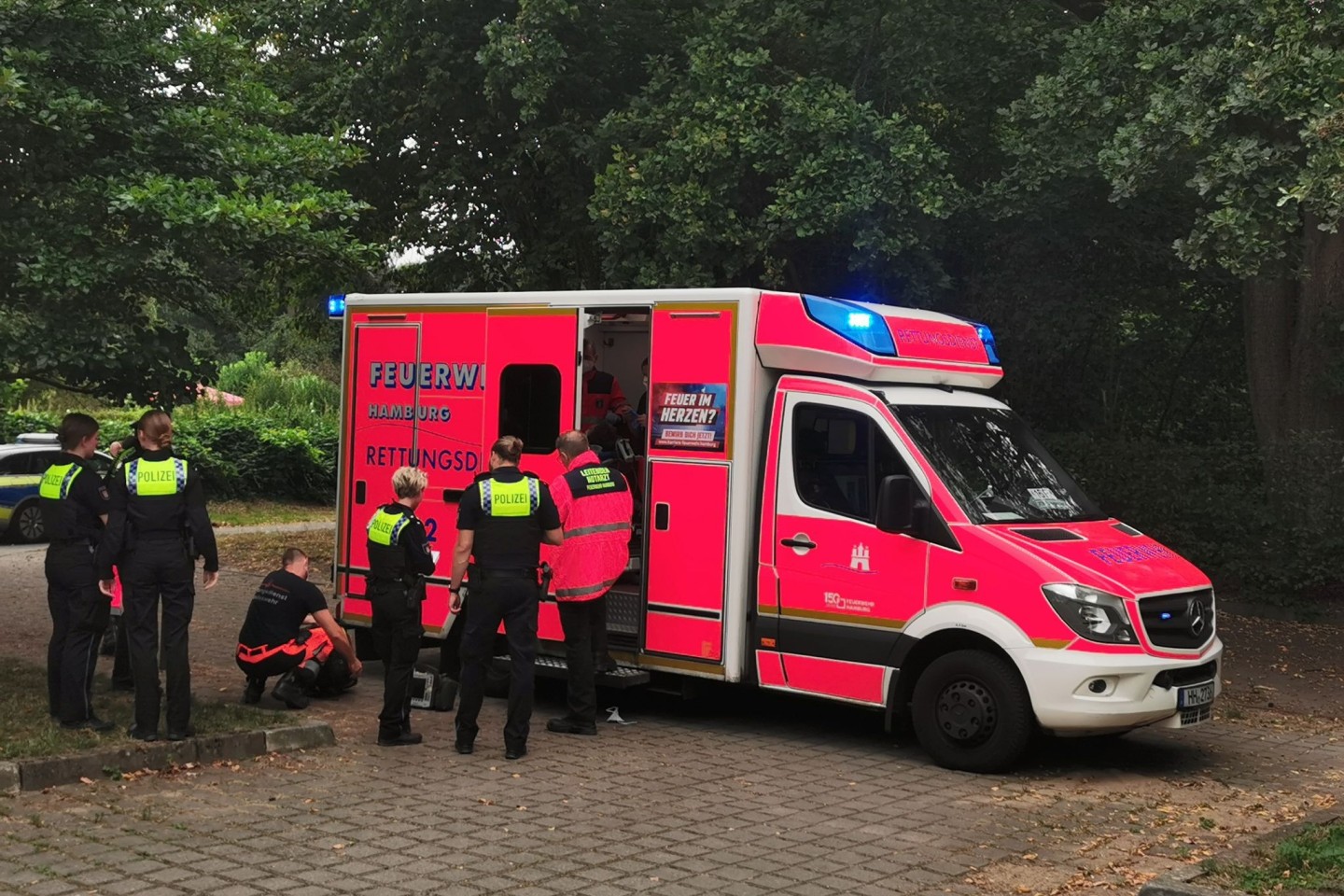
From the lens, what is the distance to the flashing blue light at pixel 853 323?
373 inches

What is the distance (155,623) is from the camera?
8539 mm

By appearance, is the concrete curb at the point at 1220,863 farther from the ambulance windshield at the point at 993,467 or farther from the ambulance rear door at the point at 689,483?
the ambulance rear door at the point at 689,483

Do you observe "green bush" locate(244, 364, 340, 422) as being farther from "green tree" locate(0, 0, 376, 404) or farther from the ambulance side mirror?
the ambulance side mirror

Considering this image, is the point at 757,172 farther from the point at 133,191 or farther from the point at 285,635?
the point at 133,191

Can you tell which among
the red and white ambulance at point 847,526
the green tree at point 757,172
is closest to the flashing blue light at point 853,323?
the red and white ambulance at point 847,526

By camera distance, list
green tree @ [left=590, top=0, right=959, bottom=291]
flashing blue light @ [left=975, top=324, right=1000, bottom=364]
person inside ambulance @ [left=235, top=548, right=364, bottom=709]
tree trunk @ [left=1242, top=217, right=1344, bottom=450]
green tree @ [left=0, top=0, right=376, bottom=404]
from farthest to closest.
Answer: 1. tree trunk @ [left=1242, top=217, right=1344, bottom=450]
2. green tree @ [left=590, top=0, right=959, bottom=291]
3. flashing blue light @ [left=975, top=324, right=1000, bottom=364]
4. person inside ambulance @ [left=235, top=548, right=364, bottom=709]
5. green tree @ [left=0, top=0, right=376, bottom=404]

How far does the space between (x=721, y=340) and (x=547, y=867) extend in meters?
4.19

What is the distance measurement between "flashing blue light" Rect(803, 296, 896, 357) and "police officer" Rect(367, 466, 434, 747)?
2.63 metres

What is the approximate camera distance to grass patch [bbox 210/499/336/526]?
2411 centimetres

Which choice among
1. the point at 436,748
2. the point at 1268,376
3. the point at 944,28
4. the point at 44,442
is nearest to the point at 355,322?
the point at 436,748

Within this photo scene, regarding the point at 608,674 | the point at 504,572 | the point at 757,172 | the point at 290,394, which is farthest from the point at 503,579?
the point at 290,394

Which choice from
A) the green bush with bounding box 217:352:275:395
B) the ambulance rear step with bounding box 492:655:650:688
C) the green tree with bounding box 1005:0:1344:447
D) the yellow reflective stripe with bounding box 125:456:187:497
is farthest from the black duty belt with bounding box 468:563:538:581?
the green bush with bounding box 217:352:275:395

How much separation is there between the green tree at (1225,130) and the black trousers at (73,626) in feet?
27.5

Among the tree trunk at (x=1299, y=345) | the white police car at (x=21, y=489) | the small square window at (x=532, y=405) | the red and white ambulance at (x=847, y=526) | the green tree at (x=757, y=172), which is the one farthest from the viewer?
the white police car at (x=21, y=489)
